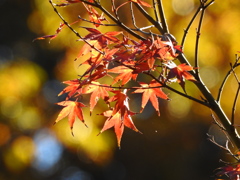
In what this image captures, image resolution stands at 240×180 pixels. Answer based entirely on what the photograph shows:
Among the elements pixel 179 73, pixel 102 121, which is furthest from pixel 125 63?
pixel 102 121

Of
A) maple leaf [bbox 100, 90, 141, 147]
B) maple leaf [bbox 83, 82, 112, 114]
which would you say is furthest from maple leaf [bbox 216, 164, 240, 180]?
maple leaf [bbox 83, 82, 112, 114]

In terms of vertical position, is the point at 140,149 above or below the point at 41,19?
below

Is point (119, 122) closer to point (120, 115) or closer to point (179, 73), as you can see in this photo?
point (120, 115)

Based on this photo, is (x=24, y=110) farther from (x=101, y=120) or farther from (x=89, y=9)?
(x=89, y=9)

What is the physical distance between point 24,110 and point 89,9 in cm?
500

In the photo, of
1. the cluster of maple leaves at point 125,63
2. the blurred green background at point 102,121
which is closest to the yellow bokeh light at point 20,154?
the blurred green background at point 102,121

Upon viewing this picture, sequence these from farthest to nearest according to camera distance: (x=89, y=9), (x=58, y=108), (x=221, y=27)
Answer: (x=58, y=108), (x=221, y=27), (x=89, y=9)

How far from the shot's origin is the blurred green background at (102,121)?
579 centimetres

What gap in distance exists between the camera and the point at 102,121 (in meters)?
6.00

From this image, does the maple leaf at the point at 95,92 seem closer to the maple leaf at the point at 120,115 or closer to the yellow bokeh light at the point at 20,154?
the maple leaf at the point at 120,115

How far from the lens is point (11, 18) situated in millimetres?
7031

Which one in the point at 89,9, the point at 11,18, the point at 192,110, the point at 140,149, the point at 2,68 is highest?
the point at 89,9

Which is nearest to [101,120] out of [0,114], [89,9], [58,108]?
[58,108]

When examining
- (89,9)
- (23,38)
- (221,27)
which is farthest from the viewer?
(23,38)
